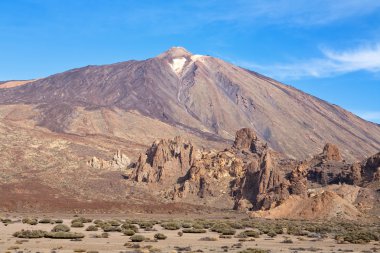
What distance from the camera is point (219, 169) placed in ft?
326

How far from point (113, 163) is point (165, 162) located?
49.0 ft

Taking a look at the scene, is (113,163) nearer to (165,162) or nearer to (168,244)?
(165,162)

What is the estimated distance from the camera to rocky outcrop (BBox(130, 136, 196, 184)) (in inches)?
3994

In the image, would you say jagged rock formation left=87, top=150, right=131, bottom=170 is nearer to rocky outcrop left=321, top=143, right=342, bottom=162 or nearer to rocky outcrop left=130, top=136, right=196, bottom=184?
rocky outcrop left=130, top=136, right=196, bottom=184

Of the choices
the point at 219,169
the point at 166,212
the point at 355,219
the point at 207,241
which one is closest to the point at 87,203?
the point at 166,212

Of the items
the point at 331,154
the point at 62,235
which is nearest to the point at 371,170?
the point at 331,154

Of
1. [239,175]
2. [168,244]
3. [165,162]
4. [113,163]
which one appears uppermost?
[165,162]

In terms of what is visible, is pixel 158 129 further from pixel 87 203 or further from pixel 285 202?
pixel 285 202

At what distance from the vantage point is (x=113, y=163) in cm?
11338

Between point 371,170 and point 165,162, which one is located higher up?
point 165,162

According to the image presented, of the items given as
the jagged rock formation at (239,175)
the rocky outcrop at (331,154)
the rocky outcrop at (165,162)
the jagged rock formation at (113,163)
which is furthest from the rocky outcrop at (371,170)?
the jagged rock formation at (113,163)

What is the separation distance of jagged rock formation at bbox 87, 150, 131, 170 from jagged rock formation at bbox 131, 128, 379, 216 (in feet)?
28.7

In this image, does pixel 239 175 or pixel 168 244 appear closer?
pixel 168 244

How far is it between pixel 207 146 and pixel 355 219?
10025 centimetres
